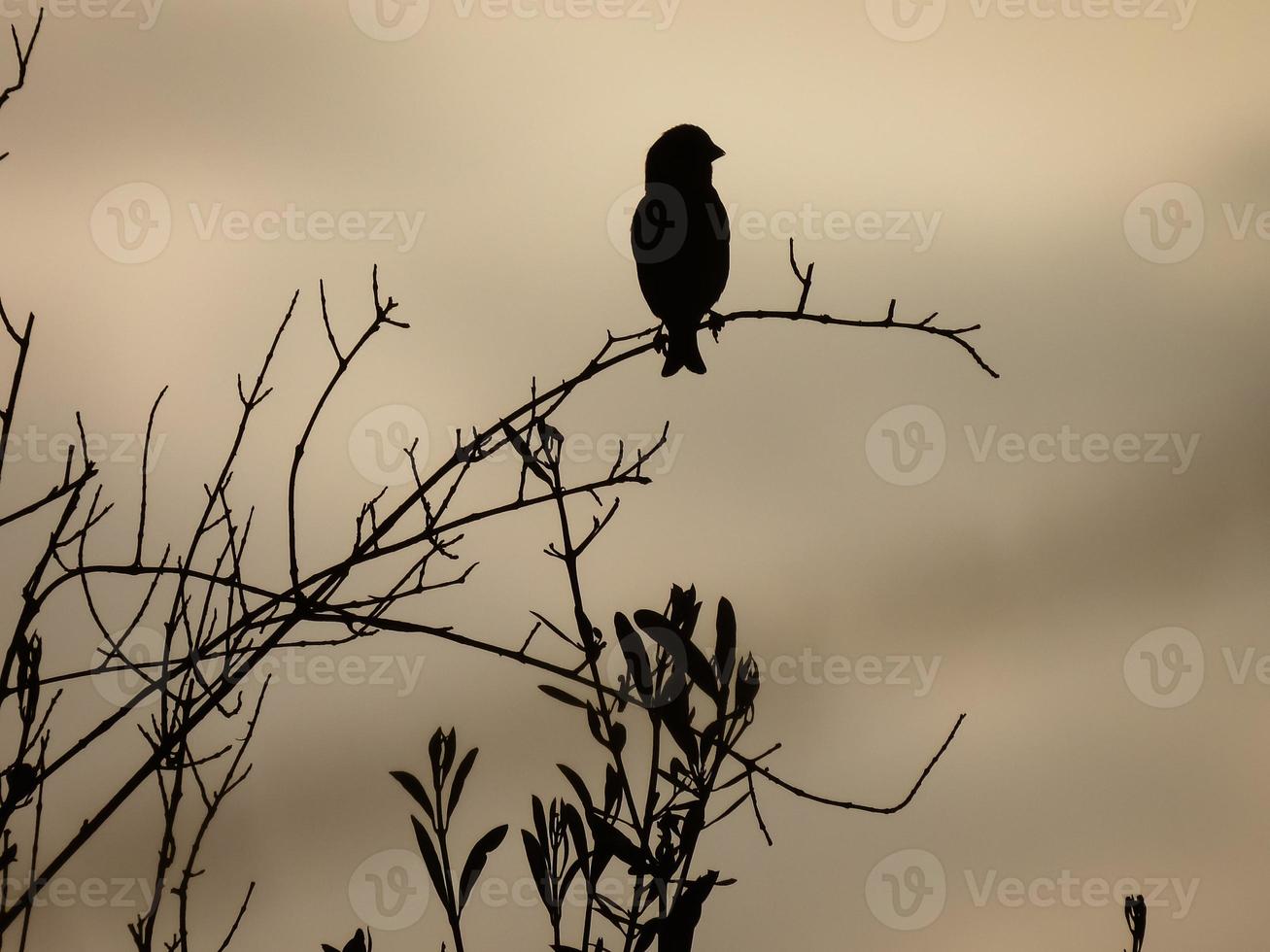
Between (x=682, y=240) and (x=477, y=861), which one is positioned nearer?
(x=477, y=861)

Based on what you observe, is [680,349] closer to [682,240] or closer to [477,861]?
[682,240]

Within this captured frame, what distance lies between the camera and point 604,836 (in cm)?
103

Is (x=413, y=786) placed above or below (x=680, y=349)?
below

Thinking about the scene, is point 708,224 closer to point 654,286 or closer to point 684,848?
point 654,286

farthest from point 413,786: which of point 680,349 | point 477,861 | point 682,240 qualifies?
point 682,240

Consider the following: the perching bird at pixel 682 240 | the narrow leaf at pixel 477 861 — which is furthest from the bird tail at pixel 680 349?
the narrow leaf at pixel 477 861

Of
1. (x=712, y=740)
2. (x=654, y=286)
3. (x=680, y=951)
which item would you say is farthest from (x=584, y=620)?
(x=654, y=286)

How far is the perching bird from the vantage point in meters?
1.76

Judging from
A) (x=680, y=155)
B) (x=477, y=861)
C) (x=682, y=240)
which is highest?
(x=680, y=155)

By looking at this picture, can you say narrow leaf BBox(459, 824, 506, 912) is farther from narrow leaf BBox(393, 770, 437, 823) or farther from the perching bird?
the perching bird

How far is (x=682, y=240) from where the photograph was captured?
1866mm

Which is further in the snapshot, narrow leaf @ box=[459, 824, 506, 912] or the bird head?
the bird head

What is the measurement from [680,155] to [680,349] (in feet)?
1.21

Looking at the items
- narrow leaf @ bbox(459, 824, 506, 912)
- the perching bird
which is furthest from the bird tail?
narrow leaf @ bbox(459, 824, 506, 912)
